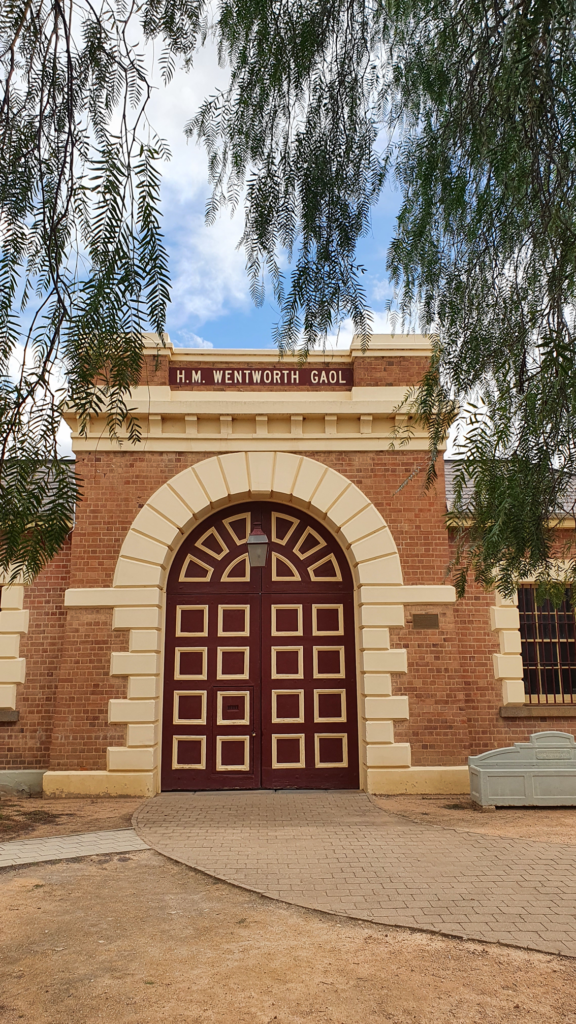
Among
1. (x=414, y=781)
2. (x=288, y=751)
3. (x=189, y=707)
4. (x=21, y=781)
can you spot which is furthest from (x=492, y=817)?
(x=21, y=781)

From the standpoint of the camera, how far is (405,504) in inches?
412

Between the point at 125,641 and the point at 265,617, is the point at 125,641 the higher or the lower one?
the lower one

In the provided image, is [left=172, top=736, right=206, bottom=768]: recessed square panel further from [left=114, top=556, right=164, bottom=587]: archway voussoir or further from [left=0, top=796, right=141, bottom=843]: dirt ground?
[left=114, top=556, right=164, bottom=587]: archway voussoir

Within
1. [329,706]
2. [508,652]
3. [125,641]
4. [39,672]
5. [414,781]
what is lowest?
[414,781]

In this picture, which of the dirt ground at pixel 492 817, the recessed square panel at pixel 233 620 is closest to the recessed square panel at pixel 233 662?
the recessed square panel at pixel 233 620

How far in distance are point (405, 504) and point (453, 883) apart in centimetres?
543

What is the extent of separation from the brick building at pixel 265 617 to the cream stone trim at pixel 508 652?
24 mm

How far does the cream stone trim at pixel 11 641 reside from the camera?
396 inches

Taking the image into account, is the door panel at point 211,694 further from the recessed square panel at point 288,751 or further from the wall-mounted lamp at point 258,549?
the wall-mounted lamp at point 258,549

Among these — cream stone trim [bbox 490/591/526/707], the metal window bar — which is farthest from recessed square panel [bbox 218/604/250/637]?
the metal window bar

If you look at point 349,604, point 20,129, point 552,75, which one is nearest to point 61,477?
point 20,129

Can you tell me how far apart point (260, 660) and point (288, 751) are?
1.26 meters

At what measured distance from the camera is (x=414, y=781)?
31.7 ft

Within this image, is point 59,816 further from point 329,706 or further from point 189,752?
point 329,706
